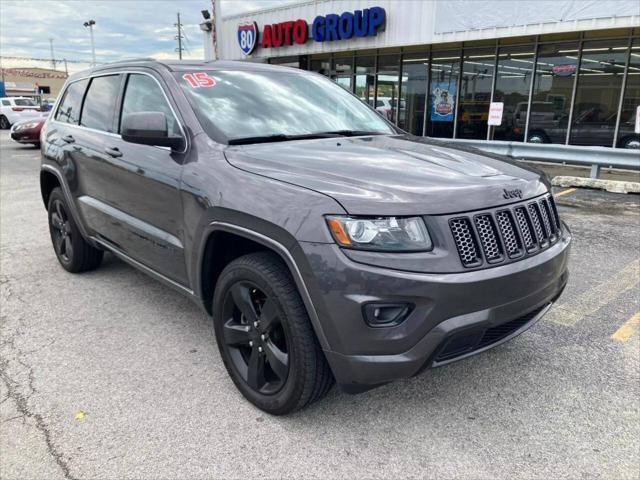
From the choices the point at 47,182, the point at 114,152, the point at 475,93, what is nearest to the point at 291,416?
the point at 114,152

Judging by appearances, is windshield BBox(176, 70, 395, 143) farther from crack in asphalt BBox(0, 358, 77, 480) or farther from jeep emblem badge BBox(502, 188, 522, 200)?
crack in asphalt BBox(0, 358, 77, 480)

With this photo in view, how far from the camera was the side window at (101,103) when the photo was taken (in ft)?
12.8

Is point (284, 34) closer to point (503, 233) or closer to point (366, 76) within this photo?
point (366, 76)

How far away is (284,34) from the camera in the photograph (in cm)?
1828

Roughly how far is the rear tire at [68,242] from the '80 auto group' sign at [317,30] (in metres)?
12.6

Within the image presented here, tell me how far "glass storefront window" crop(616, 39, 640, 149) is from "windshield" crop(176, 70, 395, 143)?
1168cm

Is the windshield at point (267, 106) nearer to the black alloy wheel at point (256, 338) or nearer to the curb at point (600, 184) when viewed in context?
the black alloy wheel at point (256, 338)

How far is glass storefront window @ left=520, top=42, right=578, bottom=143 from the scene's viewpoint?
13.6 m

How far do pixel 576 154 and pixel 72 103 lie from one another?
337 inches

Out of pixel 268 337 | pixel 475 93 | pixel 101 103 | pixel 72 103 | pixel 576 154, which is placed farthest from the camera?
pixel 475 93

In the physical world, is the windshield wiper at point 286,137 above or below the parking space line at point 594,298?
above

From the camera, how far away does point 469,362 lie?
3.20m

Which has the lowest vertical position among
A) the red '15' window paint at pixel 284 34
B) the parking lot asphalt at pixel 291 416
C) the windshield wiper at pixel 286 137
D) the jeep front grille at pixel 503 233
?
the parking lot asphalt at pixel 291 416

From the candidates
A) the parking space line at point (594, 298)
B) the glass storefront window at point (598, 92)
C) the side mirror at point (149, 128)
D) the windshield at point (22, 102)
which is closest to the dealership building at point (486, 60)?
the glass storefront window at point (598, 92)
